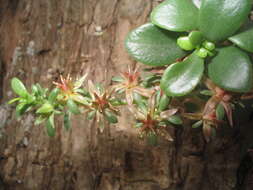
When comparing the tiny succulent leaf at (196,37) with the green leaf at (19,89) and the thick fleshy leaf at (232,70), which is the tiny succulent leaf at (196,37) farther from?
the green leaf at (19,89)

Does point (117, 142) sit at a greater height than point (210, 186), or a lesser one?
greater

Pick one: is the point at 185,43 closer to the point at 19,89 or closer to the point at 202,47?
the point at 202,47

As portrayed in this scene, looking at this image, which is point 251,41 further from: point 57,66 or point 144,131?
point 57,66

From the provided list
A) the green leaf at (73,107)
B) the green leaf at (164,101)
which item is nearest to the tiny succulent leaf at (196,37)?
the green leaf at (164,101)

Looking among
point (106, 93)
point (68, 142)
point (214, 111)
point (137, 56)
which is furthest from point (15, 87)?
point (214, 111)

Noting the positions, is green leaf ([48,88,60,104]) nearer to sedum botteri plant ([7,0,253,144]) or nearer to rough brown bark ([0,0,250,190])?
sedum botteri plant ([7,0,253,144])

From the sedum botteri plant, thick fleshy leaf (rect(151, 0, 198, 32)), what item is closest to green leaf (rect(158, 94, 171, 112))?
the sedum botteri plant
